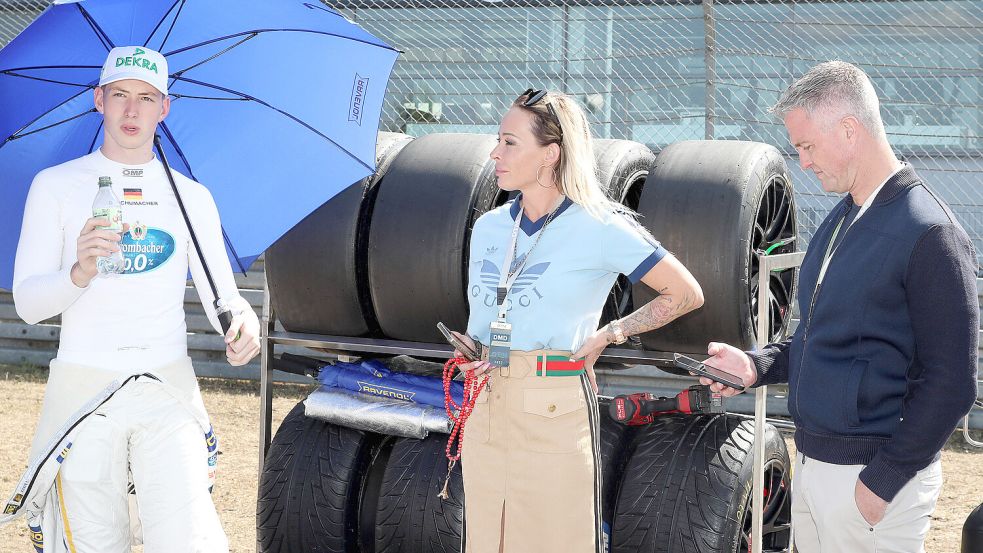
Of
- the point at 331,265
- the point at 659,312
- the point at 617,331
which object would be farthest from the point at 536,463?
the point at 331,265

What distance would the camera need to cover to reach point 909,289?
9.52 feet

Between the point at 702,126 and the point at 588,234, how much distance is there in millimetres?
5792

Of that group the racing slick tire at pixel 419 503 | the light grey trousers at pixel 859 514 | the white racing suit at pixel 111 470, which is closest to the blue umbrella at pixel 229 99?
the white racing suit at pixel 111 470

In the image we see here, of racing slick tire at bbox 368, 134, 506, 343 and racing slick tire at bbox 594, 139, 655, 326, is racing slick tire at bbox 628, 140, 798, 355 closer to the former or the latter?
racing slick tire at bbox 594, 139, 655, 326

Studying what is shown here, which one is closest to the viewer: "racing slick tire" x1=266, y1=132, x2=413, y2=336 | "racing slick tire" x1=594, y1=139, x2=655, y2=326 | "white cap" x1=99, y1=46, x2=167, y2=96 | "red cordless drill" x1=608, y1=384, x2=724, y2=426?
"white cap" x1=99, y1=46, x2=167, y2=96

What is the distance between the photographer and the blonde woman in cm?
352

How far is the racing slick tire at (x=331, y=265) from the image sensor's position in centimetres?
502

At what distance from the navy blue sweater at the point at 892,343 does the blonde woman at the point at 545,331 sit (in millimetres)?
687

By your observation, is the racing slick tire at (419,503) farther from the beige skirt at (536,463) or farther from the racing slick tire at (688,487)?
the beige skirt at (536,463)

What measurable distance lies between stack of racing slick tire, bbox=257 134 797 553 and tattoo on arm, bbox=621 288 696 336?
0.79 meters

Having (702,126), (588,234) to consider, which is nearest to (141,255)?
(588,234)

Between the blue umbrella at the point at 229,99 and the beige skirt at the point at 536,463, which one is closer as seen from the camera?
the beige skirt at the point at 536,463

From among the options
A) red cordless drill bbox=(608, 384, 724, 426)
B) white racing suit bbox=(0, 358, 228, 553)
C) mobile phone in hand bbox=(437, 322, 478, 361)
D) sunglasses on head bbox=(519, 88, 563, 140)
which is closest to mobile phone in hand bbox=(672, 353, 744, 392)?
mobile phone in hand bbox=(437, 322, 478, 361)

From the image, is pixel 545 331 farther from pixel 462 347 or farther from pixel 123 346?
pixel 123 346
